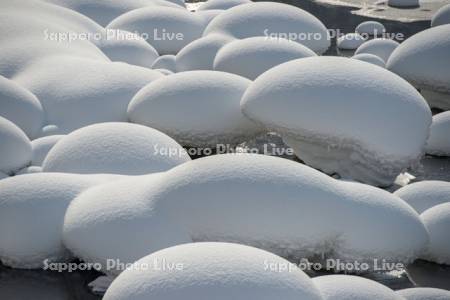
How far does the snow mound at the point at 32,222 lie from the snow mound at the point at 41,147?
0.74 m

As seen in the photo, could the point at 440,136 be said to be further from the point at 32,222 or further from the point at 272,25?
the point at 32,222

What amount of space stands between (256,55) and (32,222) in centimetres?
232

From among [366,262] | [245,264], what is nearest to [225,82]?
[366,262]

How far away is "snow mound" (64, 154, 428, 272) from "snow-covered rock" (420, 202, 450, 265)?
0.13 metres

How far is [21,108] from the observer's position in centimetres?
431

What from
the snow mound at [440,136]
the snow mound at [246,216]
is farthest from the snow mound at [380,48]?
the snow mound at [246,216]

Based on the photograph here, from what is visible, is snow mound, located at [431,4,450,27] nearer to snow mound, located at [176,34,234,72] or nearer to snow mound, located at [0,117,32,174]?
snow mound, located at [176,34,234,72]

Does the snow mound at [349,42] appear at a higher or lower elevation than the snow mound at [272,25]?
lower

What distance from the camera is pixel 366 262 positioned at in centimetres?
308

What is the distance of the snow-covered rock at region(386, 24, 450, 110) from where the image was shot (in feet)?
17.3

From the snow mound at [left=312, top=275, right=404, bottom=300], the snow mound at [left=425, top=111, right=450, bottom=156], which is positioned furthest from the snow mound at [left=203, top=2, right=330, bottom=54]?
the snow mound at [left=312, top=275, right=404, bottom=300]

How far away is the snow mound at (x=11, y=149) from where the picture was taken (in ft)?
12.4

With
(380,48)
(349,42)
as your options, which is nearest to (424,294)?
(380,48)

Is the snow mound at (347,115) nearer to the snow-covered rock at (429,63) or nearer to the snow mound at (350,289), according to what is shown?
the snow-covered rock at (429,63)
